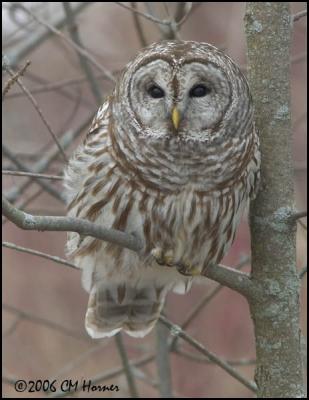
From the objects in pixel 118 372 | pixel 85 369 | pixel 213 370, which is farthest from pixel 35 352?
pixel 118 372

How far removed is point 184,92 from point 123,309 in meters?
1.30

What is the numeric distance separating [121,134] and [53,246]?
14.3ft

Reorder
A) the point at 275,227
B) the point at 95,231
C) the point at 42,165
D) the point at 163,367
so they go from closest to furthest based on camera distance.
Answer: the point at 95,231, the point at 275,227, the point at 163,367, the point at 42,165

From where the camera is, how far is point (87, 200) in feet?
11.9

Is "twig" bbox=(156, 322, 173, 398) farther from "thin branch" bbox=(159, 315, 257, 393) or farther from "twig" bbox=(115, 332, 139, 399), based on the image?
"thin branch" bbox=(159, 315, 257, 393)

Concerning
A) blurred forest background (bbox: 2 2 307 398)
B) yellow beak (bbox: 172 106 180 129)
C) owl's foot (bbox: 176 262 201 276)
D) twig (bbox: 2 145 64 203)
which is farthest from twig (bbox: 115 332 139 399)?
blurred forest background (bbox: 2 2 307 398)

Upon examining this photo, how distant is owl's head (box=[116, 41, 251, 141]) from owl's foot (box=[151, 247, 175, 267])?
1.44 feet

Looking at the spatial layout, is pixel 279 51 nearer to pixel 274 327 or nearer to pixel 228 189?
pixel 228 189

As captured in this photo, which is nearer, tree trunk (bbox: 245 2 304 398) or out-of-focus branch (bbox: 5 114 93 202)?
tree trunk (bbox: 245 2 304 398)

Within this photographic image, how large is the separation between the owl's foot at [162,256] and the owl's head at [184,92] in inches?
17.3

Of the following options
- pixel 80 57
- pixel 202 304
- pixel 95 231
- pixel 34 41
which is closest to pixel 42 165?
pixel 80 57

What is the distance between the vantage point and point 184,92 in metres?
3.36

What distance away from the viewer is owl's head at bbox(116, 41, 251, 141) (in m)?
3.37

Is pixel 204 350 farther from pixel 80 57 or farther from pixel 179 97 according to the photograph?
pixel 80 57
